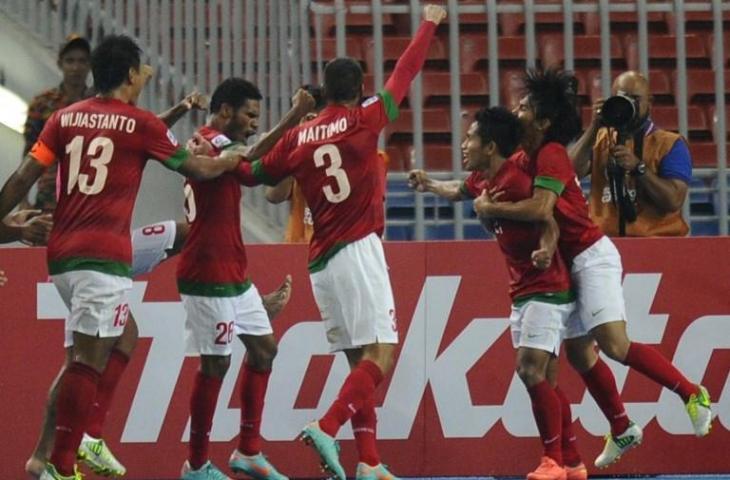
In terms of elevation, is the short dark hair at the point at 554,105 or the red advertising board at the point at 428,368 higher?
the short dark hair at the point at 554,105

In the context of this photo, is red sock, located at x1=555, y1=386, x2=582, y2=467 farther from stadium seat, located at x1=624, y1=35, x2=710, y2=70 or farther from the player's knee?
stadium seat, located at x1=624, y1=35, x2=710, y2=70

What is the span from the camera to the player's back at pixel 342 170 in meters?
8.58

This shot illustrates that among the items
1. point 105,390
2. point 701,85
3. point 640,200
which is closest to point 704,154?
point 701,85

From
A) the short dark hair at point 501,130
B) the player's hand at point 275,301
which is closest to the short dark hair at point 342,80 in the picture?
the short dark hair at point 501,130

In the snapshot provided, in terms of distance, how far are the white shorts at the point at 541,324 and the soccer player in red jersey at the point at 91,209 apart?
1.83 meters

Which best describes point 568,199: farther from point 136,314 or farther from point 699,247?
point 136,314

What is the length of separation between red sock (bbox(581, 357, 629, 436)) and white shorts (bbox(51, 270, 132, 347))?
2395mm

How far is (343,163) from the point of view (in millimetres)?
8570

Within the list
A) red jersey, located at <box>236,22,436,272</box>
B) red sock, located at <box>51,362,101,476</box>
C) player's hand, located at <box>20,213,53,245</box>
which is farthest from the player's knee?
player's hand, located at <box>20,213,53,245</box>

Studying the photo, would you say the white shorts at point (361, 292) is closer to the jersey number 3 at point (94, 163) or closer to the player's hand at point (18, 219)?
the jersey number 3 at point (94, 163)

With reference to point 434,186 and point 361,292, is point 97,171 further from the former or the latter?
point 434,186

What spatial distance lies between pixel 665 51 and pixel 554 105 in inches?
113

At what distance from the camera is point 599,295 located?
29.1 ft

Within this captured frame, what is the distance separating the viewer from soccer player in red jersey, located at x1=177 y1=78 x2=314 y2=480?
8.91m
